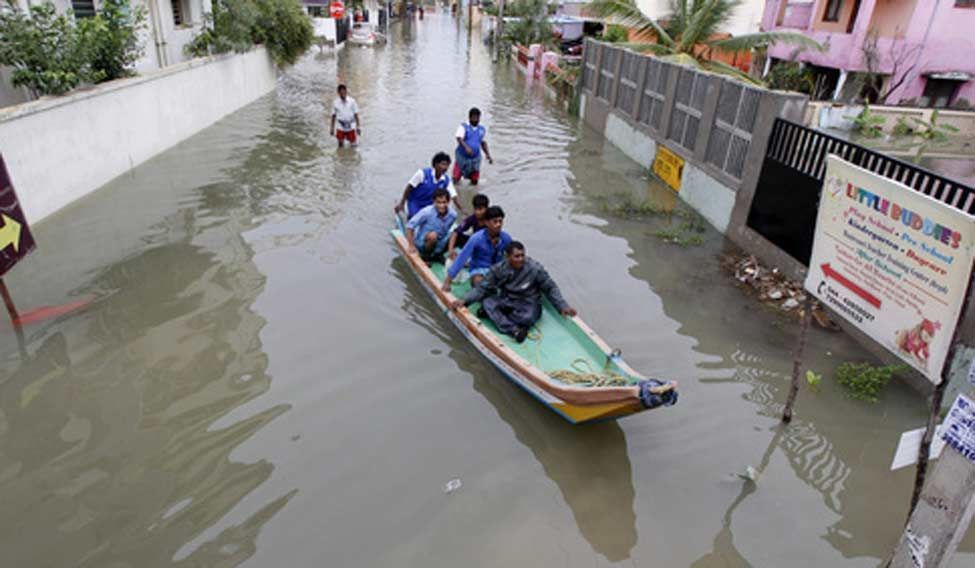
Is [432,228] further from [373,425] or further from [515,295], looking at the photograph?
[373,425]

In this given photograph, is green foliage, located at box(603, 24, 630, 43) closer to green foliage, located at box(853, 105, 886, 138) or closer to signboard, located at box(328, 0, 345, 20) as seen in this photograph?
green foliage, located at box(853, 105, 886, 138)

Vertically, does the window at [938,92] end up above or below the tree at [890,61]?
below

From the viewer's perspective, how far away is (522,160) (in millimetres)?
14773

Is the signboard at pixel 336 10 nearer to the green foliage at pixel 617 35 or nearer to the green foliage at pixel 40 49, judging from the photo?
the green foliage at pixel 617 35

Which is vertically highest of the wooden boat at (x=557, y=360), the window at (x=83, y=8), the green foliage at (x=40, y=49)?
the window at (x=83, y=8)

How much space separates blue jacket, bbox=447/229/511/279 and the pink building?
18253 millimetres

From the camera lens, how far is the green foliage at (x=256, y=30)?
56.8 feet

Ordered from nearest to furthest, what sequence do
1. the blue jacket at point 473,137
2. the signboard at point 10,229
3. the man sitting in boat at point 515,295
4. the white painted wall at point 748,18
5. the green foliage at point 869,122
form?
the signboard at point 10,229 < the man sitting in boat at point 515,295 < the blue jacket at point 473,137 < the green foliage at point 869,122 < the white painted wall at point 748,18

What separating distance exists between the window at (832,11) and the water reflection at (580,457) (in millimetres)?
21814

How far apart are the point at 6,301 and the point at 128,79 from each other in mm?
7205

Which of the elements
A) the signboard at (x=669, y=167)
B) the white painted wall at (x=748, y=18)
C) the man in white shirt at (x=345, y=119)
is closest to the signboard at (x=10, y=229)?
the man in white shirt at (x=345, y=119)

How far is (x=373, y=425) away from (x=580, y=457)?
Result: 1.84 m

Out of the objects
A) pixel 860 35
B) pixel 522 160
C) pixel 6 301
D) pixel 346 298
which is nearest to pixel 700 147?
pixel 522 160

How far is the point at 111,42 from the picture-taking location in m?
11.4
